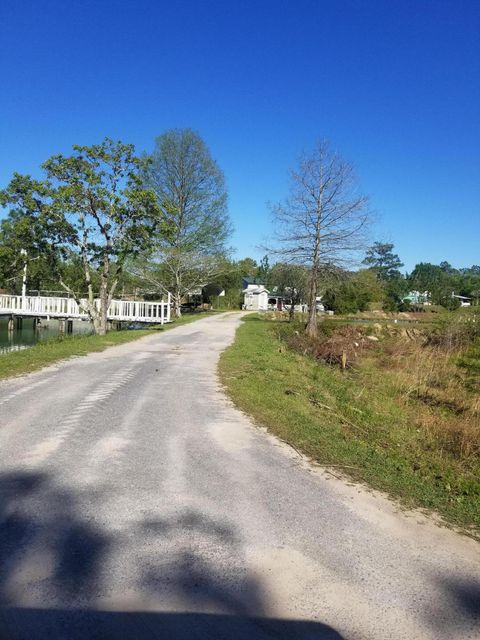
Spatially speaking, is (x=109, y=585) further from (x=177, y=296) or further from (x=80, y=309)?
(x=177, y=296)

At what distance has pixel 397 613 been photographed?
2.73 m

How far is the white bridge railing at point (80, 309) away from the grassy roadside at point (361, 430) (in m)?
13.9

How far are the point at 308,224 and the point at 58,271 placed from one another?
1272 cm

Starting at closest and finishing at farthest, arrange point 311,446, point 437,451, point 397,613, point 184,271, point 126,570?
point 397,613 → point 126,570 → point 311,446 → point 437,451 → point 184,271

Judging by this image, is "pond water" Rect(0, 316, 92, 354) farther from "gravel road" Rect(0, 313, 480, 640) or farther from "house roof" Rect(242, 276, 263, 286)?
"house roof" Rect(242, 276, 263, 286)

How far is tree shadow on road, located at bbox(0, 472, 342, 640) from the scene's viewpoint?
2.49 meters

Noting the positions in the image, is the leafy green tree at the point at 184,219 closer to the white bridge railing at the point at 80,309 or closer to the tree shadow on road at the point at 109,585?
the white bridge railing at the point at 80,309

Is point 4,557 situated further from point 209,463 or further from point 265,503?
point 209,463

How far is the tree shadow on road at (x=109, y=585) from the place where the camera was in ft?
8.16

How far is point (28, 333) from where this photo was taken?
32.8 meters

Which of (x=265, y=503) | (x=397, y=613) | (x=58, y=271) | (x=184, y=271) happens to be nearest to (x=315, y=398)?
(x=265, y=503)

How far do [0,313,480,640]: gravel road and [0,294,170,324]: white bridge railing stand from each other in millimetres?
20950

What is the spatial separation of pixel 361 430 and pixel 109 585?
18.0ft

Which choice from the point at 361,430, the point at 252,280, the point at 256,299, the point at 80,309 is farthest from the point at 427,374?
the point at 252,280
